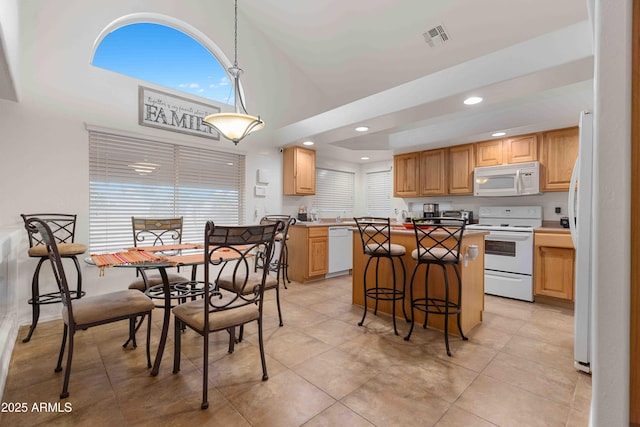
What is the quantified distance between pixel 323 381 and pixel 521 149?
4082mm

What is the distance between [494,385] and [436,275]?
992mm

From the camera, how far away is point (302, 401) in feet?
5.64

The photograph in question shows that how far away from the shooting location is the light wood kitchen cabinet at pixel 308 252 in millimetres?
4531

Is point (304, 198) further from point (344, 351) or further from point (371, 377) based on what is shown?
point (371, 377)

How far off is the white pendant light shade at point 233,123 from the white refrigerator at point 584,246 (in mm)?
2550

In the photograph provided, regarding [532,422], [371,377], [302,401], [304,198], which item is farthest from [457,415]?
[304,198]

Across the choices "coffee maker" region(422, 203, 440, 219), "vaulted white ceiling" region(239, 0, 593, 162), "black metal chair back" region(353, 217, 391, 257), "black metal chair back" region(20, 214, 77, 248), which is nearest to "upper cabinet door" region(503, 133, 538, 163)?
"vaulted white ceiling" region(239, 0, 593, 162)

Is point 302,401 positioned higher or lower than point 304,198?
lower

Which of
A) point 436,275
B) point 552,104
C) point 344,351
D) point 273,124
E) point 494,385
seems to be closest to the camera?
point 494,385

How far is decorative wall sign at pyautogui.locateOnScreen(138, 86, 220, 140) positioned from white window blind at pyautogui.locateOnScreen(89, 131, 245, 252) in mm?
242

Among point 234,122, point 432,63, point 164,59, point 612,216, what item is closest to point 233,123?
point 234,122

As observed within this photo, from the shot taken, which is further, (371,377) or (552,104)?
(552,104)

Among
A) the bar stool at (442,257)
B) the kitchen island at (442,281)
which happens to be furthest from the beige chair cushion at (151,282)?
the bar stool at (442,257)

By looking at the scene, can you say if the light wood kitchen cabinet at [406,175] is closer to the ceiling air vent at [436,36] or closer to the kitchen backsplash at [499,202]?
the kitchen backsplash at [499,202]
